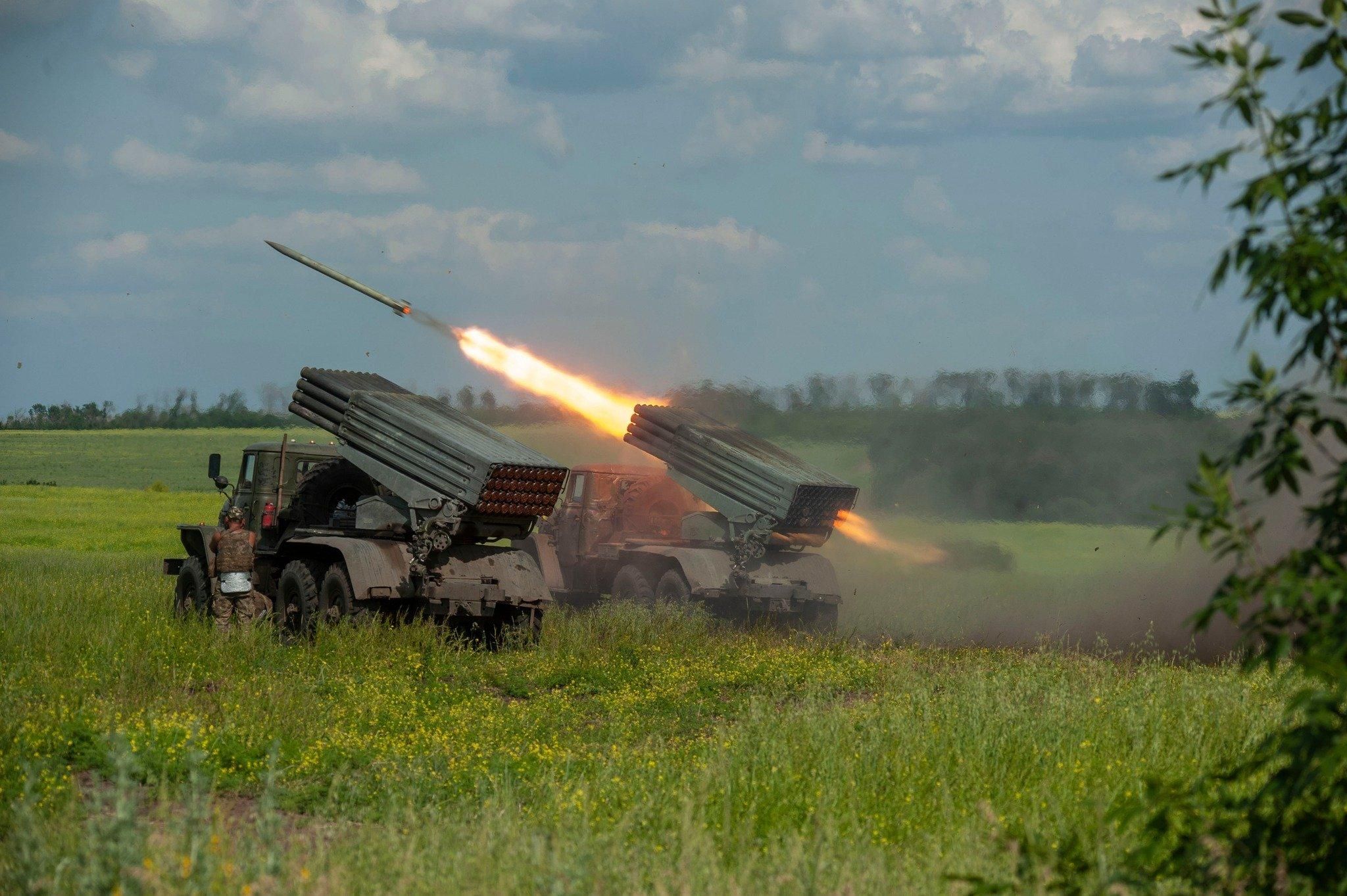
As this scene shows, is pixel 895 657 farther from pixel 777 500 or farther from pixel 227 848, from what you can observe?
pixel 227 848

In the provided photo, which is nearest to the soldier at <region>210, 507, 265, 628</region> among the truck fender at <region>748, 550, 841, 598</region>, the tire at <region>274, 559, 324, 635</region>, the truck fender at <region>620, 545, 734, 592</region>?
the tire at <region>274, 559, 324, 635</region>

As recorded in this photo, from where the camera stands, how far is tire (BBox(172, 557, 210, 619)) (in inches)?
704

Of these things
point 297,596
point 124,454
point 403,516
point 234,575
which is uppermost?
point 124,454

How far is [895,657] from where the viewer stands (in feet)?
54.2

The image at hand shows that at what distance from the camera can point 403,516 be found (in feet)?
53.5

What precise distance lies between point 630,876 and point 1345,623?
9.97 feet

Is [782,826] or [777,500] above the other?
[777,500]

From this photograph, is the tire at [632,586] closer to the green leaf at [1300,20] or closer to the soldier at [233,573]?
the soldier at [233,573]

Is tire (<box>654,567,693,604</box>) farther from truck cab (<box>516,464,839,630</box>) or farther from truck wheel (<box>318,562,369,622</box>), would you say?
truck wheel (<box>318,562,369,622</box>)

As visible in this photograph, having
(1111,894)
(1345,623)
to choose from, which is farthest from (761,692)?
(1345,623)

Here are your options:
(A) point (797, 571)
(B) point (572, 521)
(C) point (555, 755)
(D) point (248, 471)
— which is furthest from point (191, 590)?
(C) point (555, 755)

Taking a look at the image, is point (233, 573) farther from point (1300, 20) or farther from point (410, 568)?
point (1300, 20)

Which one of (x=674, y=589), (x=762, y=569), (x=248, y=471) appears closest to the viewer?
(x=248, y=471)

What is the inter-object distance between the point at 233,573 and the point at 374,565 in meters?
1.71
